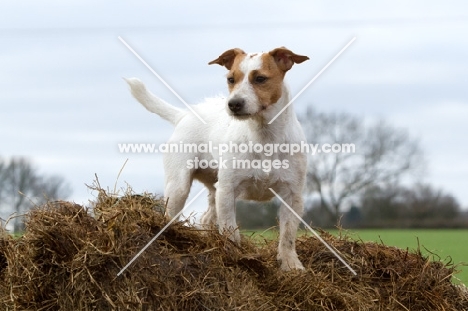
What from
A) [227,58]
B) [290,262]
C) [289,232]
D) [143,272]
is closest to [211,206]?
[289,232]

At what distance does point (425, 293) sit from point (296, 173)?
1.72 meters

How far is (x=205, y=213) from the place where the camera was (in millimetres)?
9523

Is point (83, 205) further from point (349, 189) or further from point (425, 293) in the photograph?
point (349, 189)

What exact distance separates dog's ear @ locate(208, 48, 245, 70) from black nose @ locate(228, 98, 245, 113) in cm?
72

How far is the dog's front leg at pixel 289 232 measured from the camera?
772 centimetres

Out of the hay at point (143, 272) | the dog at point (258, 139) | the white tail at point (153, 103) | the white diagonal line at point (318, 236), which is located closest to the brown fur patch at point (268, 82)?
the dog at point (258, 139)

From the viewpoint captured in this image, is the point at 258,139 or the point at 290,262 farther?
the point at 258,139

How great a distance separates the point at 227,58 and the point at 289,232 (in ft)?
6.11

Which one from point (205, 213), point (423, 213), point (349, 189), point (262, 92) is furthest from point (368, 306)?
point (423, 213)

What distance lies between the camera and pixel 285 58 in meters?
7.84

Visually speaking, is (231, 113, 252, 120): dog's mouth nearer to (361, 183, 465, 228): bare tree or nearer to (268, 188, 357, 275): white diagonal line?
(268, 188, 357, 275): white diagonal line

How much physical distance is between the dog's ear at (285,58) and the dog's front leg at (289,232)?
1.31m

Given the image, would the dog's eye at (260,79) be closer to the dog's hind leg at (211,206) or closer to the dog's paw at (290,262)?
the dog's paw at (290,262)

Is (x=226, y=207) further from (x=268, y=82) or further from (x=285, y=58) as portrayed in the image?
(x=285, y=58)
